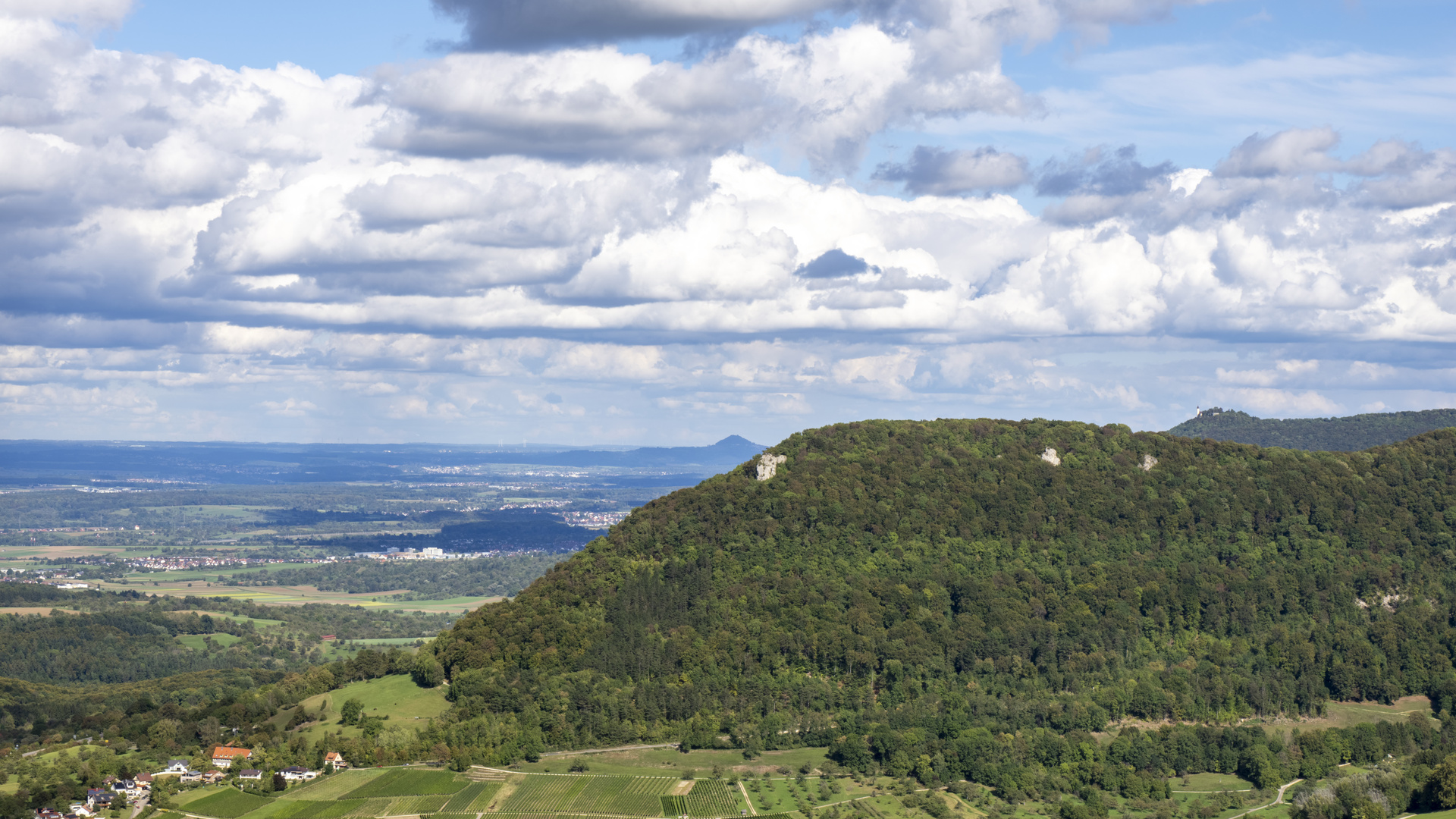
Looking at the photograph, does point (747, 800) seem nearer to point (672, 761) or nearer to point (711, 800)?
point (711, 800)

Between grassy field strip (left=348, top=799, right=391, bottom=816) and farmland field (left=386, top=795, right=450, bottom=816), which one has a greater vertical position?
grassy field strip (left=348, top=799, right=391, bottom=816)

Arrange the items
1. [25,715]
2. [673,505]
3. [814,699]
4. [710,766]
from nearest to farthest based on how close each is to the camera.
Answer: [710,766]
[814,699]
[25,715]
[673,505]

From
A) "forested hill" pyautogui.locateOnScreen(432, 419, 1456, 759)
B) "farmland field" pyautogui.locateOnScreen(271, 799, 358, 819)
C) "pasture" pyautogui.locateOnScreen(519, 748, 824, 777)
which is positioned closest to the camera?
"farmland field" pyautogui.locateOnScreen(271, 799, 358, 819)

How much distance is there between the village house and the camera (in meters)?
129

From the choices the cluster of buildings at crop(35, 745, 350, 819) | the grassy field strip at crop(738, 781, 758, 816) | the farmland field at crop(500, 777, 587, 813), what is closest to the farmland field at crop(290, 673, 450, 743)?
the cluster of buildings at crop(35, 745, 350, 819)

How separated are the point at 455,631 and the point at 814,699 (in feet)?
143

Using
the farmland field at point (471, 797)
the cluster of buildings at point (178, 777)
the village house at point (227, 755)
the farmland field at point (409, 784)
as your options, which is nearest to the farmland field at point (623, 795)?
the farmland field at point (471, 797)

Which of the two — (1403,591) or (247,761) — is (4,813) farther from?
(1403,591)

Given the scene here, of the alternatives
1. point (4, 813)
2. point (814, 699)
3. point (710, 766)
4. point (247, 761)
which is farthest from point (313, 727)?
point (814, 699)

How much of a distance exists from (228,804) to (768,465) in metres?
86.2

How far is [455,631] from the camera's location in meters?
159

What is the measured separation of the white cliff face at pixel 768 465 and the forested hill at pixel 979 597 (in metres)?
1.57

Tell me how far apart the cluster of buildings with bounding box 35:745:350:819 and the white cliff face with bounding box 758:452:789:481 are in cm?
7173

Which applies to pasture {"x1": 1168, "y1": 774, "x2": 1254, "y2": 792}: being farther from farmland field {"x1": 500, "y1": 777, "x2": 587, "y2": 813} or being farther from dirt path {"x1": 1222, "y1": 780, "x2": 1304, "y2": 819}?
farmland field {"x1": 500, "y1": 777, "x2": 587, "y2": 813}
